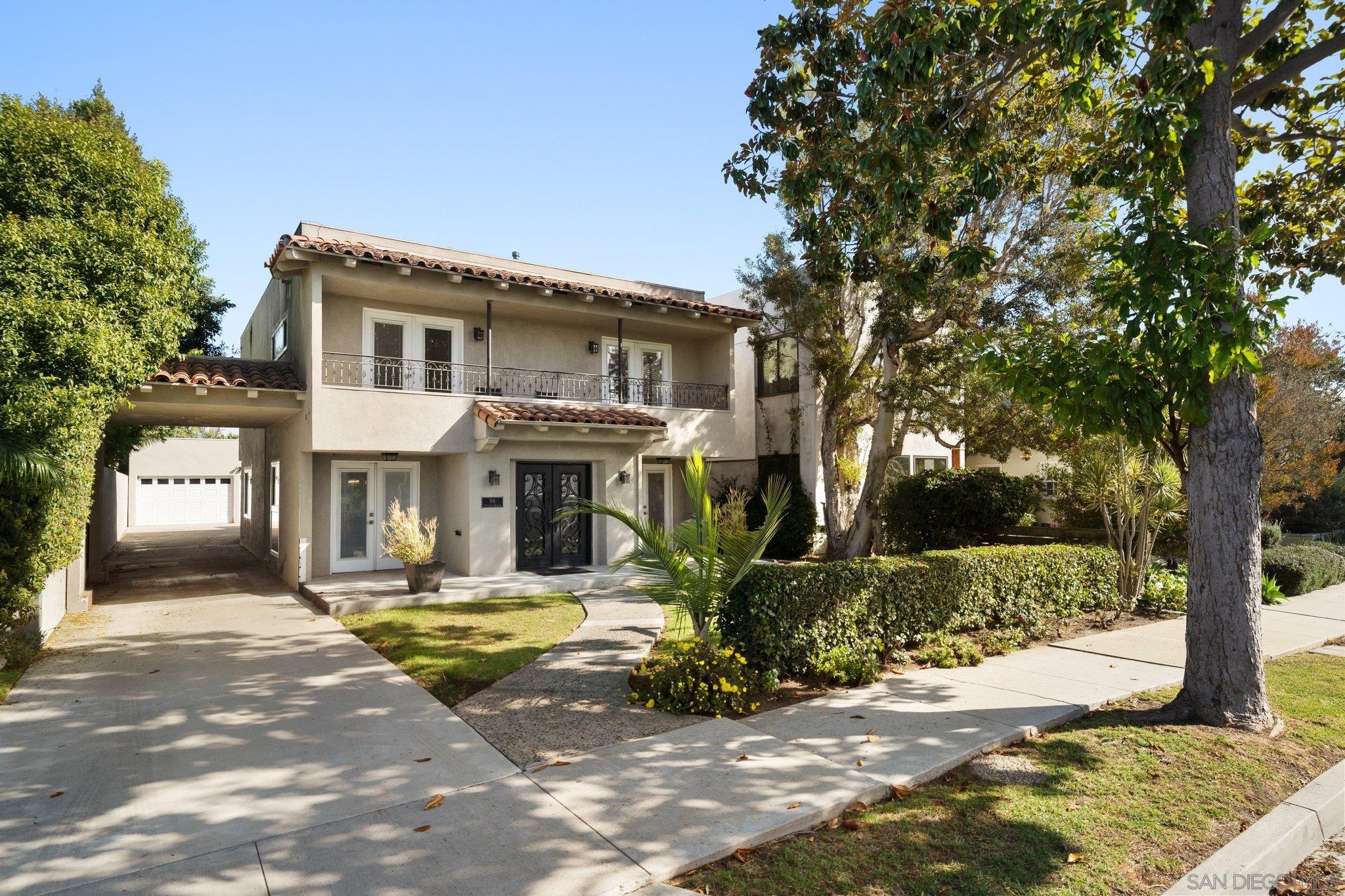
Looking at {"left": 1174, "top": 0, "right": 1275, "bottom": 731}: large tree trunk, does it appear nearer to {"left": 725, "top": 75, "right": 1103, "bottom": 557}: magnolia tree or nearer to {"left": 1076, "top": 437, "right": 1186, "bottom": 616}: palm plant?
{"left": 725, "top": 75, "right": 1103, "bottom": 557}: magnolia tree

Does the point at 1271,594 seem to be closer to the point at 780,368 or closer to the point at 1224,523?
the point at 1224,523

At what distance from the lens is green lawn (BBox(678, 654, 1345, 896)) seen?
12.5ft

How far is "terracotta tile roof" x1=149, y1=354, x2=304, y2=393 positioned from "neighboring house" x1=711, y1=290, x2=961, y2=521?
10769 mm

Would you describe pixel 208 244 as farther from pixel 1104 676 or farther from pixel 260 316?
pixel 1104 676

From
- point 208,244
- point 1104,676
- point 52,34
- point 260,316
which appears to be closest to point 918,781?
point 1104,676

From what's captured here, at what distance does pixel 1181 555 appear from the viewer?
49.3 feet

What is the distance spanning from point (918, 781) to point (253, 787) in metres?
4.65

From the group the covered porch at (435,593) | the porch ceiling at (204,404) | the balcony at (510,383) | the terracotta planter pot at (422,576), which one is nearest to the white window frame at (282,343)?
the porch ceiling at (204,404)

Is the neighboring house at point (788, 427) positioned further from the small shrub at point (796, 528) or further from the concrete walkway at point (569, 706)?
the concrete walkway at point (569, 706)

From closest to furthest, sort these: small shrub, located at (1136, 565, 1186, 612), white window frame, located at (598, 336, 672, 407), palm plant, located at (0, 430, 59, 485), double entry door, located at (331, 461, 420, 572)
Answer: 1. palm plant, located at (0, 430, 59, 485)
2. small shrub, located at (1136, 565, 1186, 612)
3. double entry door, located at (331, 461, 420, 572)
4. white window frame, located at (598, 336, 672, 407)

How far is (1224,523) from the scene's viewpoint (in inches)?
242

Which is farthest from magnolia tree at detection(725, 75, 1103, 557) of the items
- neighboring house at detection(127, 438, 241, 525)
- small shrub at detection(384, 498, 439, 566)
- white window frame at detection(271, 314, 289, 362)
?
neighboring house at detection(127, 438, 241, 525)

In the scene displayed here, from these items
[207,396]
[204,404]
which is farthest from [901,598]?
[204,404]

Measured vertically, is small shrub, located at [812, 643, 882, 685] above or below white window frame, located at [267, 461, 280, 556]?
below
